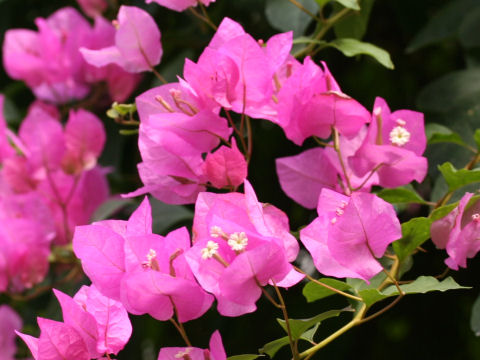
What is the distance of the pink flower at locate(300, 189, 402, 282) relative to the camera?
1.61ft

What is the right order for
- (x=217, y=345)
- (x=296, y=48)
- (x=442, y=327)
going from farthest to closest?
(x=442, y=327), (x=296, y=48), (x=217, y=345)

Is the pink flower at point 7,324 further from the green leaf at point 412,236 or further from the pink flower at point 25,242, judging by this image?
the green leaf at point 412,236

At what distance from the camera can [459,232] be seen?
52cm

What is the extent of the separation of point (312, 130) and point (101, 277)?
7.4 inches

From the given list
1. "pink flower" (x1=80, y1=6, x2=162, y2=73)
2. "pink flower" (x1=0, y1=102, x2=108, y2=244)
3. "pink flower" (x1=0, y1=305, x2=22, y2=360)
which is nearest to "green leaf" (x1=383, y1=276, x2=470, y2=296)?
"pink flower" (x1=80, y1=6, x2=162, y2=73)

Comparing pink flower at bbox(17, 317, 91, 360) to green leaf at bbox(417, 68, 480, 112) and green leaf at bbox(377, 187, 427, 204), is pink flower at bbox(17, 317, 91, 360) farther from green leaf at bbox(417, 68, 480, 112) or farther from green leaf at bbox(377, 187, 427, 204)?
green leaf at bbox(417, 68, 480, 112)

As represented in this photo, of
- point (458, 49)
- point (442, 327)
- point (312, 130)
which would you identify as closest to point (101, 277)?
point (312, 130)

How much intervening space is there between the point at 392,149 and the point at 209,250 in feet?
0.56

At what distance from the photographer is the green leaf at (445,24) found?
87cm

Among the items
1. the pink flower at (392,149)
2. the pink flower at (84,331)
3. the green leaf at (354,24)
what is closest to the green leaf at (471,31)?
the green leaf at (354,24)

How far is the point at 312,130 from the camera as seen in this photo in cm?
57

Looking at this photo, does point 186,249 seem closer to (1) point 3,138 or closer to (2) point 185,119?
(2) point 185,119

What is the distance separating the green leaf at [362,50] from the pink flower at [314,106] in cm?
8

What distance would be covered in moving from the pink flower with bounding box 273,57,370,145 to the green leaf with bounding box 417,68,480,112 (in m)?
0.28
